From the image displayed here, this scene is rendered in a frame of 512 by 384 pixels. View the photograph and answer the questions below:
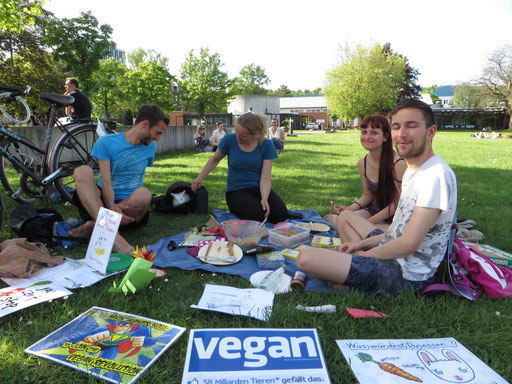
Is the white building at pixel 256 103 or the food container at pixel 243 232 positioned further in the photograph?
the white building at pixel 256 103

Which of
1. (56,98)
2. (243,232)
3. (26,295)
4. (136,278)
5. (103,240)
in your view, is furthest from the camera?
(56,98)

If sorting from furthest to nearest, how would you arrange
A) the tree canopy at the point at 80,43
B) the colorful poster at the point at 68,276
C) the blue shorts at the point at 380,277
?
the tree canopy at the point at 80,43, the colorful poster at the point at 68,276, the blue shorts at the point at 380,277

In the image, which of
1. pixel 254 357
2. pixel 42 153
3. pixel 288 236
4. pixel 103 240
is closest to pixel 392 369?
pixel 254 357

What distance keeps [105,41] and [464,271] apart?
12.3m

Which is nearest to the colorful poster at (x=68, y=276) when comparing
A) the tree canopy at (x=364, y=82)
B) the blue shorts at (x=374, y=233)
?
the blue shorts at (x=374, y=233)

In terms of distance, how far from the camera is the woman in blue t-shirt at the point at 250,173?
405 centimetres

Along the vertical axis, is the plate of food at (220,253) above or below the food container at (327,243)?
above

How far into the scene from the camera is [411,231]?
6.52ft

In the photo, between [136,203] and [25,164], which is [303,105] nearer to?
[25,164]

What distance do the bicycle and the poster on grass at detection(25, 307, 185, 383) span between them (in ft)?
9.17

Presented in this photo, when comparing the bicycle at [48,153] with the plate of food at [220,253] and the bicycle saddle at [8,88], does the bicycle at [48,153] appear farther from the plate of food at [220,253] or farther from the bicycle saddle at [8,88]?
the plate of food at [220,253]

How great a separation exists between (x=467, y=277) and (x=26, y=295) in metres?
3.05

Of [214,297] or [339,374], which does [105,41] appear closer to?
[214,297]

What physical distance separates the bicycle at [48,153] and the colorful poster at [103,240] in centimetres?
179
